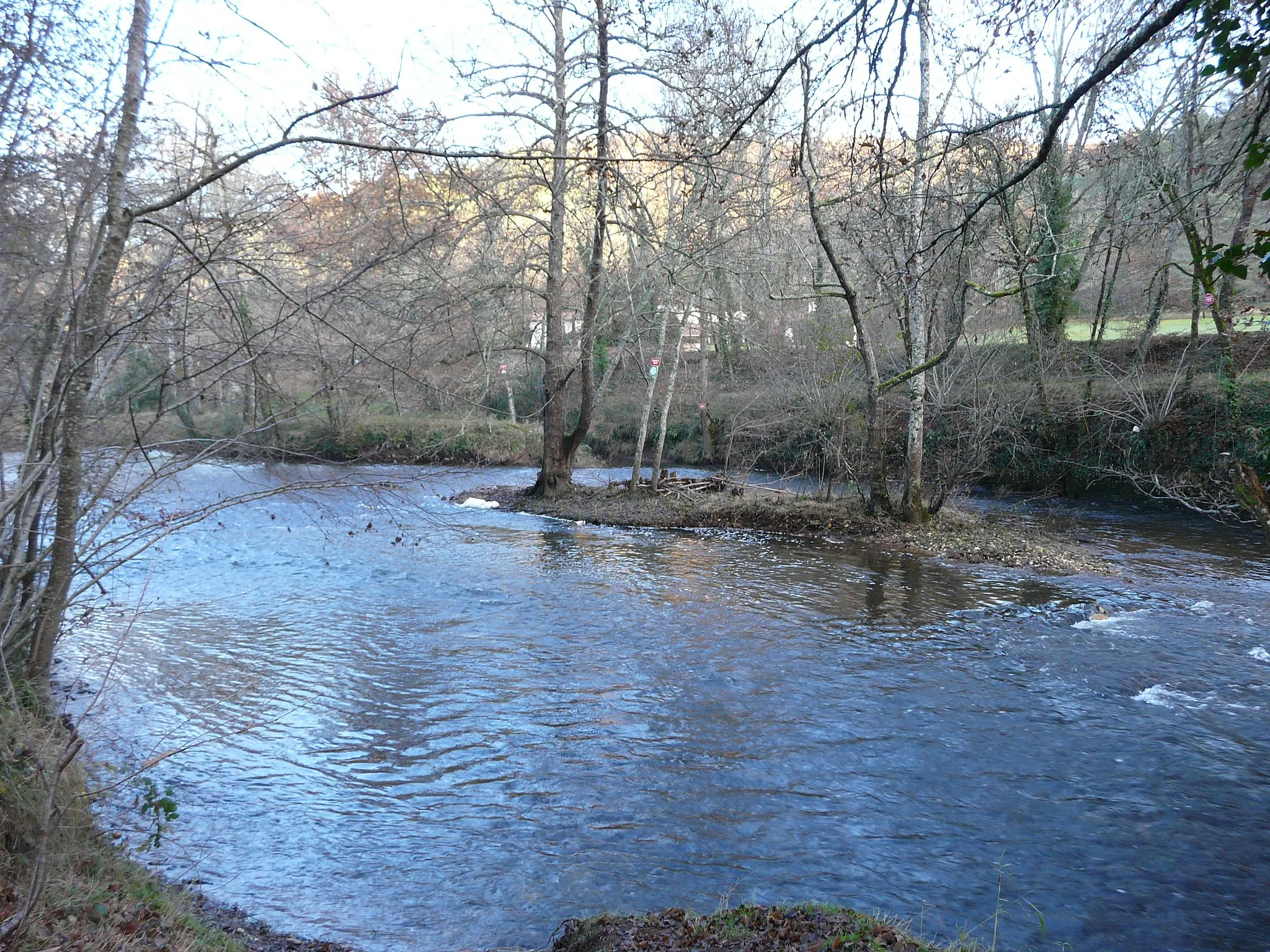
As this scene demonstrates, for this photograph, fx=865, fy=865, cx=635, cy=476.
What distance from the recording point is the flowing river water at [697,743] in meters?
5.34

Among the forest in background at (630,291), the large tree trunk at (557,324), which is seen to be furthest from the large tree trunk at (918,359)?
the large tree trunk at (557,324)

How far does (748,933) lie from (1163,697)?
671cm

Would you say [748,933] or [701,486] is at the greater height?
[701,486]

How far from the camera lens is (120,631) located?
35.1 feet

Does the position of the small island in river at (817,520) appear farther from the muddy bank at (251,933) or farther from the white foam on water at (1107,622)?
the muddy bank at (251,933)

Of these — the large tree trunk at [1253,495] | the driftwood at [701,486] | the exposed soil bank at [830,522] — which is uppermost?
the large tree trunk at [1253,495]

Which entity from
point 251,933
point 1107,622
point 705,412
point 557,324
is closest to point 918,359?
point 1107,622

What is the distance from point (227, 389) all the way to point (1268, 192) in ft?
22.7

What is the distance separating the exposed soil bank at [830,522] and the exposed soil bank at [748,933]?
37.2 feet

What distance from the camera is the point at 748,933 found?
384 cm

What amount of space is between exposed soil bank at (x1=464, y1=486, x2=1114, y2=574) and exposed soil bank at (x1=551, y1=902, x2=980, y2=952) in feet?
37.2

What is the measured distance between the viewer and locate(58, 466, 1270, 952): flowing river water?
210 inches

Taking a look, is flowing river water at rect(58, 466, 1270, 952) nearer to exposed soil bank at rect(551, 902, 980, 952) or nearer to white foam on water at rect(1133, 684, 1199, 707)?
white foam on water at rect(1133, 684, 1199, 707)

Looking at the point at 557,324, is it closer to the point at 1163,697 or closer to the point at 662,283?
the point at 662,283
